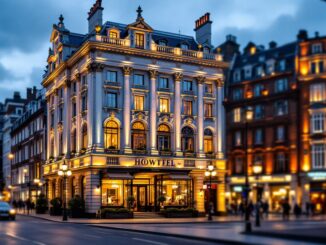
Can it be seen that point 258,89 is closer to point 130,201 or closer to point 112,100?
point 112,100

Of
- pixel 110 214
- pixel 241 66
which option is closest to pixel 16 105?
pixel 241 66

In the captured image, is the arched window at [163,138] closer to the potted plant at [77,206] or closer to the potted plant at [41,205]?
the potted plant at [77,206]

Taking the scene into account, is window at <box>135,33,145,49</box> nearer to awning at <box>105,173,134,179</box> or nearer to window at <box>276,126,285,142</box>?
awning at <box>105,173,134,179</box>

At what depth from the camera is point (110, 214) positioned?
169 ft

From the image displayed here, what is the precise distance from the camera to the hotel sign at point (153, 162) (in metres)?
56.1

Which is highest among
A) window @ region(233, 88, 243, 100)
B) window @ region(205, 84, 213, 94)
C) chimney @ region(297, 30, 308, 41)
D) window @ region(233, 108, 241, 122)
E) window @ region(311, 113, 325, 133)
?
chimney @ region(297, 30, 308, 41)

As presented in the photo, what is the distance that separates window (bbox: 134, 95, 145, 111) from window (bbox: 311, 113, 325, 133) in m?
24.6

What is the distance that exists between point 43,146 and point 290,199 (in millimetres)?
34655

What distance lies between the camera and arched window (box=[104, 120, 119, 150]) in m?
55.3

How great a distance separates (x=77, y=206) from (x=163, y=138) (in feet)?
37.5

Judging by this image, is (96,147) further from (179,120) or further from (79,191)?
(179,120)

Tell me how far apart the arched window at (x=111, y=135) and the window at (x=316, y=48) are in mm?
29906

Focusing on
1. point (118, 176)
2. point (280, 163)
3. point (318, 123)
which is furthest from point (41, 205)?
point (318, 123)

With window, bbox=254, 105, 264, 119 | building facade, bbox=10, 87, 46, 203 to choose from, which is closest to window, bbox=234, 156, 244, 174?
window, bbox=254, 105, 264, 119
